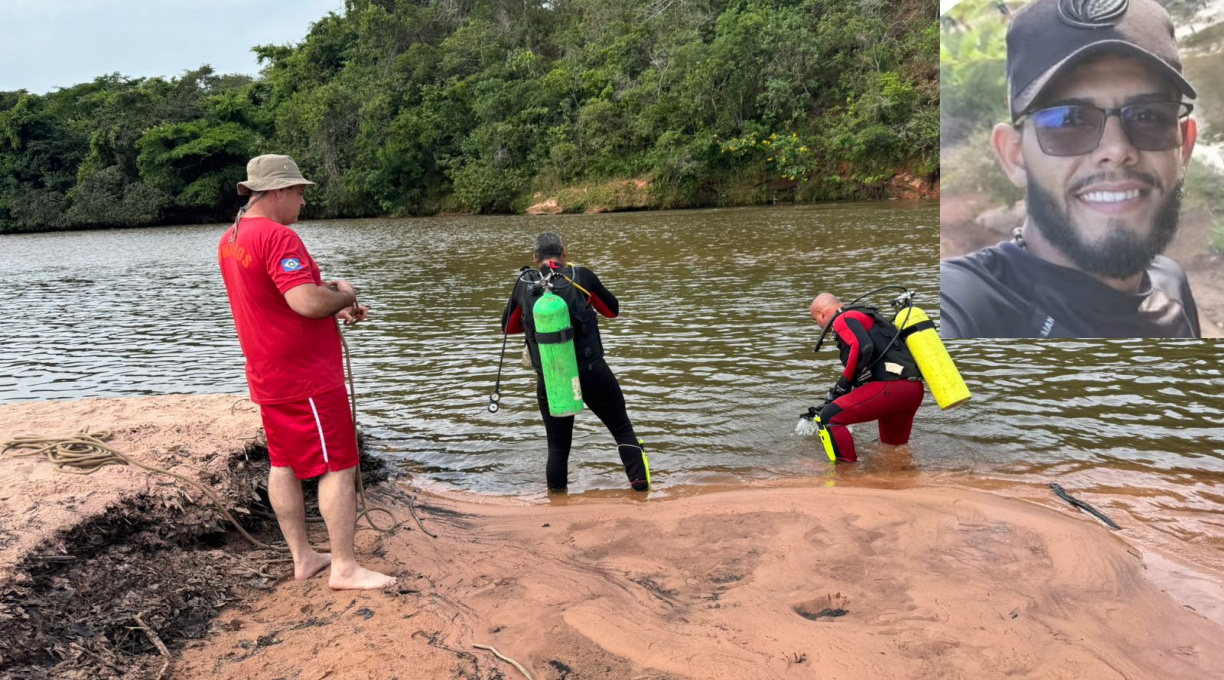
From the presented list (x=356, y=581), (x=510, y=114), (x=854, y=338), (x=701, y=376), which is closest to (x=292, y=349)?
(x=356, y=581)

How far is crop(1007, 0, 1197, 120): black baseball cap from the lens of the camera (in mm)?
4531

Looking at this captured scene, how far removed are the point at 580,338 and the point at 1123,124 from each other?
3266 millimetres

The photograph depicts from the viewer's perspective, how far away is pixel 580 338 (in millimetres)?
5082

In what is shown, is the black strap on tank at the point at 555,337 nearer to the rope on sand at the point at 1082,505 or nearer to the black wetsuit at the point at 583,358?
the black wetsuit at the point at 583,358

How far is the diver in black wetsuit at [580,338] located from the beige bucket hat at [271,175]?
5.40 feet

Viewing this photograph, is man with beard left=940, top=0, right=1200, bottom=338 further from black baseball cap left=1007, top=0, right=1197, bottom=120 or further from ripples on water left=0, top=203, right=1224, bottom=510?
ripples on water left=0, top=203, right=1224, bottom=510

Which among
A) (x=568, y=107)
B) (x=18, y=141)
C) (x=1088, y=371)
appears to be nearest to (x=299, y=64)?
(x=18, y=141)

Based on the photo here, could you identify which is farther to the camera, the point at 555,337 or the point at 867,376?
the point at 867,376

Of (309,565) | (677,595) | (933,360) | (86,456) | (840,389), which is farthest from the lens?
(840,389)

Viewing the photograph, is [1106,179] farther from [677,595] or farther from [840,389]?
[677,595]

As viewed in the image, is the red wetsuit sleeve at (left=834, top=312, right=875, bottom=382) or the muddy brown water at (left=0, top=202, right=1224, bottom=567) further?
the muddy brown water at (left=0, top=202, right=1224, bottom=567)

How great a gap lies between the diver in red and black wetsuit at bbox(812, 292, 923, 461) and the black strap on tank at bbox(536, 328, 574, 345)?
1.98 meters

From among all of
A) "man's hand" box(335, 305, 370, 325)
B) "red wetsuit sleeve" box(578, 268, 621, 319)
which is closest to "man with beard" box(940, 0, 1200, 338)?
"red wetsuit sleeve" box(578, 268, 621, 319)

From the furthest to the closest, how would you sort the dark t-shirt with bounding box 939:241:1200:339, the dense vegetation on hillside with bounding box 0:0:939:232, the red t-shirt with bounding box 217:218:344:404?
the dense vegetation on hillside with bounding box 0:0:939:232 → the dark t-shirt with bounding box 939:241:1200:339 → the red t-shirt with bounding box 217:218:344:404
